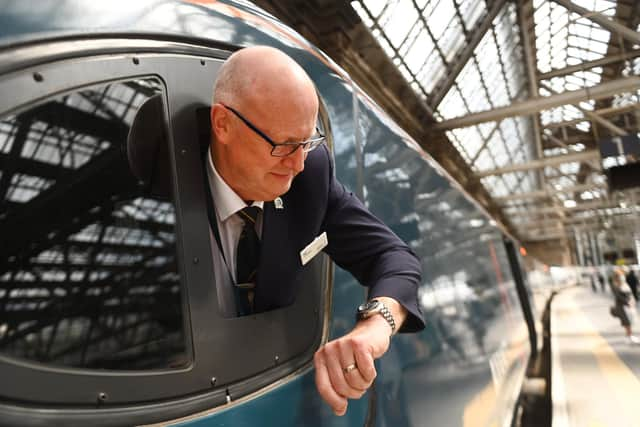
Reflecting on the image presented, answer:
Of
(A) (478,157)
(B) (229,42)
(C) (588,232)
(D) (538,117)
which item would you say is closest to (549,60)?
(D) (538,117)

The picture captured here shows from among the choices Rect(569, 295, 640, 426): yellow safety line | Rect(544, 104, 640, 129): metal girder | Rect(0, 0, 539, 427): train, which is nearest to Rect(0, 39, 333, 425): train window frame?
Rect(0, 0, 539, 427): train

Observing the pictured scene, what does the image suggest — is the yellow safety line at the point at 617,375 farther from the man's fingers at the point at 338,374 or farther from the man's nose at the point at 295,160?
the man's nose at the point at 295,160

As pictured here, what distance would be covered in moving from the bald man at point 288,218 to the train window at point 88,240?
0.53 feet

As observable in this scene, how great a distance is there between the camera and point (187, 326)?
33.8 inches

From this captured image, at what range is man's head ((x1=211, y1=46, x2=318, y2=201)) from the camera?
892mm

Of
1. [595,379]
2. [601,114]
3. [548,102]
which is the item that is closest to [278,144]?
[595,379]

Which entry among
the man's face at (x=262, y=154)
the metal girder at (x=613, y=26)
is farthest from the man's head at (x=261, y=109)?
the metal girder at (x=613, y=26)

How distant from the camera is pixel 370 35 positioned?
29.5 feet

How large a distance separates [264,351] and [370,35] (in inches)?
349

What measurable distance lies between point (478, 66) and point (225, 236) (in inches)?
568

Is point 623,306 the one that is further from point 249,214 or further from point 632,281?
point 249,214

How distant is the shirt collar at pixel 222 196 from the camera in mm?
1017

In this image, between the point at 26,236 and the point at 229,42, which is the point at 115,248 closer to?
the point at 26,236

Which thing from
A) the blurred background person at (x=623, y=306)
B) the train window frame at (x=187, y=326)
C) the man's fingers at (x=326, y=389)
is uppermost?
the train window frame at (x=187, y=326)
